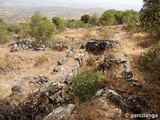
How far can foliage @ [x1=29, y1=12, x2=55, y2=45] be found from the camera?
13.5 m

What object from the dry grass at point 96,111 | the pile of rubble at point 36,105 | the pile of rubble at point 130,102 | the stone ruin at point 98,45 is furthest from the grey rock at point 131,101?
the stone ruin at point 98,45

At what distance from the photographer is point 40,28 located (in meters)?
13.5

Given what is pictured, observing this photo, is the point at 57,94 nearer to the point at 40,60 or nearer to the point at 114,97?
the point at 114,97

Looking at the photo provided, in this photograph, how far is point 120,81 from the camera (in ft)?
20.0

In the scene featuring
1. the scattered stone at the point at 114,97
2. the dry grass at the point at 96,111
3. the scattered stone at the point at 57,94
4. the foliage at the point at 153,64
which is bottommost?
the scattered stone at the point at 57,94

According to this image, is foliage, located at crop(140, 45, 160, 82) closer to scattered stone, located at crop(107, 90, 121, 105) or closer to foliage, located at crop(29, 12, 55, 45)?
scattered stone, located at crop(107, 90, 121, 105)

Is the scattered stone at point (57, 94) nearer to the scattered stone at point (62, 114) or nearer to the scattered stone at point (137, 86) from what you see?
the scattered stone at point (62, 114)

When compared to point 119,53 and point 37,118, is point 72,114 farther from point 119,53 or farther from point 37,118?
point 119,53

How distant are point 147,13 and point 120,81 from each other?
139 inches

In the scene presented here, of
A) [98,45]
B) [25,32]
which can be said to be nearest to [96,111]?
[98,45]

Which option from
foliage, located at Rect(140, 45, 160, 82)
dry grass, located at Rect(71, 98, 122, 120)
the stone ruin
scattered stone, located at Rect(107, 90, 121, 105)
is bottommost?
dry grass, located at Rect(71, 98, 122, 120)

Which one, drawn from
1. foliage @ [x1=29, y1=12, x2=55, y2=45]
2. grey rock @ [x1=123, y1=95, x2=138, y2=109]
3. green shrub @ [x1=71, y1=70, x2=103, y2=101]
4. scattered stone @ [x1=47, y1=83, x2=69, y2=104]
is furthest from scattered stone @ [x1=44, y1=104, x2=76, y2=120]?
foliage @ [x1=29, y1=12, x2=55, y2=45]

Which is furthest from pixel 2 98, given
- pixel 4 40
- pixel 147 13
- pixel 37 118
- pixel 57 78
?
pixel 4 40

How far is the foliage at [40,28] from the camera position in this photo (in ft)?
44.1
